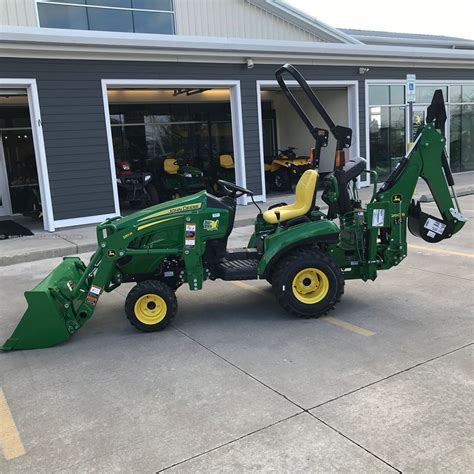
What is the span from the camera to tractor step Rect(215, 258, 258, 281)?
5027 mm

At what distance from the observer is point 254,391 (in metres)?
3.59

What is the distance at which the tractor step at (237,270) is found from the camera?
503 cm

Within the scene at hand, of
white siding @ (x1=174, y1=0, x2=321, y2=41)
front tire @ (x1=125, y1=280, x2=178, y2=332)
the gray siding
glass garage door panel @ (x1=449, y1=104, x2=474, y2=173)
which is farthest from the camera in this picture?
glass garage door panel @ (x1=449, y1=104, x2=474, y2=173)

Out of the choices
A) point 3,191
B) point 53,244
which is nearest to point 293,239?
point 53,244

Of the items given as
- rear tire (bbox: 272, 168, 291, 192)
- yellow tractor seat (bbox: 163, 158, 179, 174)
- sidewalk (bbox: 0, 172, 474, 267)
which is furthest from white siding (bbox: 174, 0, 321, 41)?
sidewalk (bbox: 0, 172, 474, 267)

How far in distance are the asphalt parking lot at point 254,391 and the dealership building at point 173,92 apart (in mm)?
5765

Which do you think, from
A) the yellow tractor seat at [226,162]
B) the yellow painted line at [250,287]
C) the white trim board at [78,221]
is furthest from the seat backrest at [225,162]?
the yellow painted line at [250,287]

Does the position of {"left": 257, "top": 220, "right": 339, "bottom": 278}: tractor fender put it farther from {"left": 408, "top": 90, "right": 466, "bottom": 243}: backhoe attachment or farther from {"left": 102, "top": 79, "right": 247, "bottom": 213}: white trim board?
{"left": 102, "top": 79, "right": 247, "bottom": 213}: white trim board

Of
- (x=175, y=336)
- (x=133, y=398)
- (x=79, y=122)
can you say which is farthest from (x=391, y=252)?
(x=79, y=122)

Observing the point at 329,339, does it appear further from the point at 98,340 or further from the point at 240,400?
the point at 98,340

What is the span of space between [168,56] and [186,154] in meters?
5.78

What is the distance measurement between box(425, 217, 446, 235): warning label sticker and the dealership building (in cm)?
751

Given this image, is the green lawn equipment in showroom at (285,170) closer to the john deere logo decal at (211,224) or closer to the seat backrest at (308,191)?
the seat backrest at (308,191)

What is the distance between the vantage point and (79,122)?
417 inches
